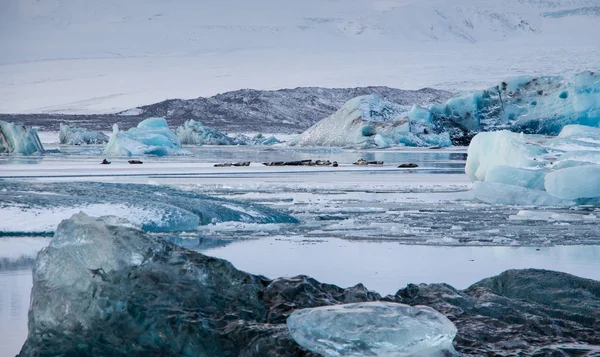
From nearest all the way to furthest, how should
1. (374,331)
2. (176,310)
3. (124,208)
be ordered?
(374,331) < (176,310) < (124,208)

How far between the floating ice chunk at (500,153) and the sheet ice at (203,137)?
24619mm

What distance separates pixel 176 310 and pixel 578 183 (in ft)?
22.4

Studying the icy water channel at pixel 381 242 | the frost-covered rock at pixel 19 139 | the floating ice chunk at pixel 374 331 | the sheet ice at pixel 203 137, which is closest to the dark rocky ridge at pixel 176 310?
the floating ice chunk at pixel 374 331

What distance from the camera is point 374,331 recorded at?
208 centimetres

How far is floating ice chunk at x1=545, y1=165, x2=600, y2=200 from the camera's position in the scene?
27.9ft

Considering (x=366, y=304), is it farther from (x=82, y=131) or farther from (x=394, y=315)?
(x=82, y=131)

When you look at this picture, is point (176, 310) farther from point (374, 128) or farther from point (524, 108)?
point (374, 128)

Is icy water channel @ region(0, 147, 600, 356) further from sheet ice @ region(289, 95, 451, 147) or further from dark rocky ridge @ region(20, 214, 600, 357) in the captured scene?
sheet ice @ region(289, 95, 451, 147)

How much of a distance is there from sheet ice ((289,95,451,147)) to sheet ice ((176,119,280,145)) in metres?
5.09

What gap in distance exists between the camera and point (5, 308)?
Result: 3221 millimetres

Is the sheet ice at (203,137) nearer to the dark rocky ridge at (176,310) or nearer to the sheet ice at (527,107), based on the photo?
the sheet ice at (527,107)

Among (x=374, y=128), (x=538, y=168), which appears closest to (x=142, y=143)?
(x=374, y=128)

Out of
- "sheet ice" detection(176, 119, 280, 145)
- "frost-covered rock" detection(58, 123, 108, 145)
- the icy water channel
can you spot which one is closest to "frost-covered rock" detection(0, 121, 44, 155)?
"sheet ice" detection(176, 119, 280, 145)

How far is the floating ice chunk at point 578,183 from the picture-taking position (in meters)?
8.52
